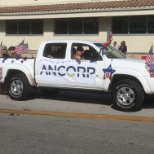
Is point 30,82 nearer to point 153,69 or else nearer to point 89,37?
point 153,69

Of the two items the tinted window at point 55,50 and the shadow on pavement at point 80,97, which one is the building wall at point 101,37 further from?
the tinted window at point 55,50

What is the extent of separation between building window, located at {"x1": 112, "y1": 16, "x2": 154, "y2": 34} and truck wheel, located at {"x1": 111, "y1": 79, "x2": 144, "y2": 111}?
43.5 feet

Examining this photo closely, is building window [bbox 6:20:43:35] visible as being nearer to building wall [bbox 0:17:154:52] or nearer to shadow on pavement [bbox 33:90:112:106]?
building wall [bbox 0:17:154:52]

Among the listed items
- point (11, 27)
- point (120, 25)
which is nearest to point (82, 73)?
point (120, 25)

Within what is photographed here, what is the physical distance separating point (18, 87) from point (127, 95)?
10.6 feet

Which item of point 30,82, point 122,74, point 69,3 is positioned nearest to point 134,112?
point 122,74

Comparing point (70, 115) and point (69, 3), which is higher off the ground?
point (69, 3)

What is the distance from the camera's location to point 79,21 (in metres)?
24.4

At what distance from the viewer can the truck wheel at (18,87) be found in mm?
10820

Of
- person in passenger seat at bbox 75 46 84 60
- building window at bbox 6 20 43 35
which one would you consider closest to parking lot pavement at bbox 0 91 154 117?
person in passenger seat at bbox 75 46 84 60

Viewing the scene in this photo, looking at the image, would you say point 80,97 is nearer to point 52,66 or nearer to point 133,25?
point 52,66

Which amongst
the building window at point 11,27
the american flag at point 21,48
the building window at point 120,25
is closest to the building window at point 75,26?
the building window at point 120,25

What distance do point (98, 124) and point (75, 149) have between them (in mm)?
1865

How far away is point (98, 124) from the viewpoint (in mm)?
7961
